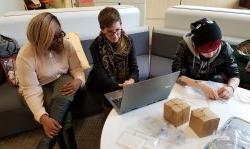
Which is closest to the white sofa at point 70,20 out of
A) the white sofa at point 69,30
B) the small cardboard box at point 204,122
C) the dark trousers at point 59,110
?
the white sofa at point 69,30

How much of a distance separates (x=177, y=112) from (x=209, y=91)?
1.07 ft

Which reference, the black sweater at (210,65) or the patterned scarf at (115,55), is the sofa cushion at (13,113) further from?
the black sweater at (210,65)

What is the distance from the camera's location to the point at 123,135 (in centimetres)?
96

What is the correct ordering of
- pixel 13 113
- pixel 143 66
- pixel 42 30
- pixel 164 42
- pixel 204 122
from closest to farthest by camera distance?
pixel 204 122
pixel 42 30
pixel 13 113
pixel 143 66
pixel 164 42

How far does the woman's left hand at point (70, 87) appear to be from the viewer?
1.44 m

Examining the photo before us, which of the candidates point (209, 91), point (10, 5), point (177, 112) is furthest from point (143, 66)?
point (10, 5)

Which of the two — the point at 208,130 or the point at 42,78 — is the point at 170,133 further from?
the point at 42,78

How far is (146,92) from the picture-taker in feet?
3.52

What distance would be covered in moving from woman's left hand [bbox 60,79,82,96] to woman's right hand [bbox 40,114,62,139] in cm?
19

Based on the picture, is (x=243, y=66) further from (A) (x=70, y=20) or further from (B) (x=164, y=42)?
(A) (x=70, y=20)

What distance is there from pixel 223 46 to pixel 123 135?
88cm

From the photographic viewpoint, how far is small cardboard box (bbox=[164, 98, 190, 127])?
0.99 m

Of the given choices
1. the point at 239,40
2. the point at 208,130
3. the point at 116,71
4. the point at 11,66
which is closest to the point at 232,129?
the point at 208,130

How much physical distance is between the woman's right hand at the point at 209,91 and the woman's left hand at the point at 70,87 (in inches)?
29.3
